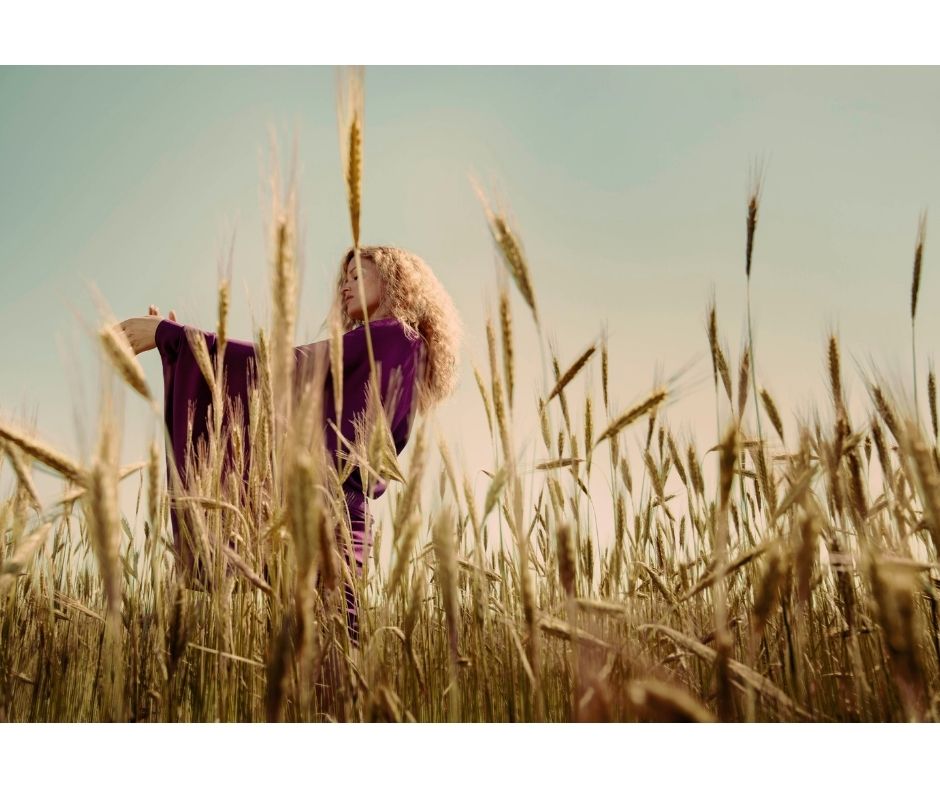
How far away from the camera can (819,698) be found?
3.40 feet

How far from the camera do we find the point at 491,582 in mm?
1108

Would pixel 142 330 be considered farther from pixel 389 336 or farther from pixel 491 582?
pixel 491 582

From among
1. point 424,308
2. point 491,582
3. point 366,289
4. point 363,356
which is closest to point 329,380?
point 363,356

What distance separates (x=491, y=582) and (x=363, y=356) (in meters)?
0.76

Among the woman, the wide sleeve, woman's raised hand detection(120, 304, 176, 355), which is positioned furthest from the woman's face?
woman's raised hand detection(120, 304, 176, 355)

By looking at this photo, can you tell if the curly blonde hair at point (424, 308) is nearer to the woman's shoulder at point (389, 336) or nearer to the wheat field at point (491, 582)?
the woman's shoulder at point (389, 336)

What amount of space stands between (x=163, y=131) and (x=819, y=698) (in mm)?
1724

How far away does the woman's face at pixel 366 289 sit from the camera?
1.83 m

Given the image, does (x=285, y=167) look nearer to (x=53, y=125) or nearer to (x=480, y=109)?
(x=480, y=109)

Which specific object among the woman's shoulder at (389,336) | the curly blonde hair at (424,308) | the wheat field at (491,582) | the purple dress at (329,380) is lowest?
the wheat field at (491,582)

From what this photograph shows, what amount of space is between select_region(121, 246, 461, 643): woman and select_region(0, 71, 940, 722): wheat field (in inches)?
9.7

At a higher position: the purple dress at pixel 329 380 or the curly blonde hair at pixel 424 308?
the curly blonde hair at pixel 424 308

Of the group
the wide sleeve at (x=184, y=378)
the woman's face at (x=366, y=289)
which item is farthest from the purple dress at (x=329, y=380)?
the woman's face at (x=366, y=289)
